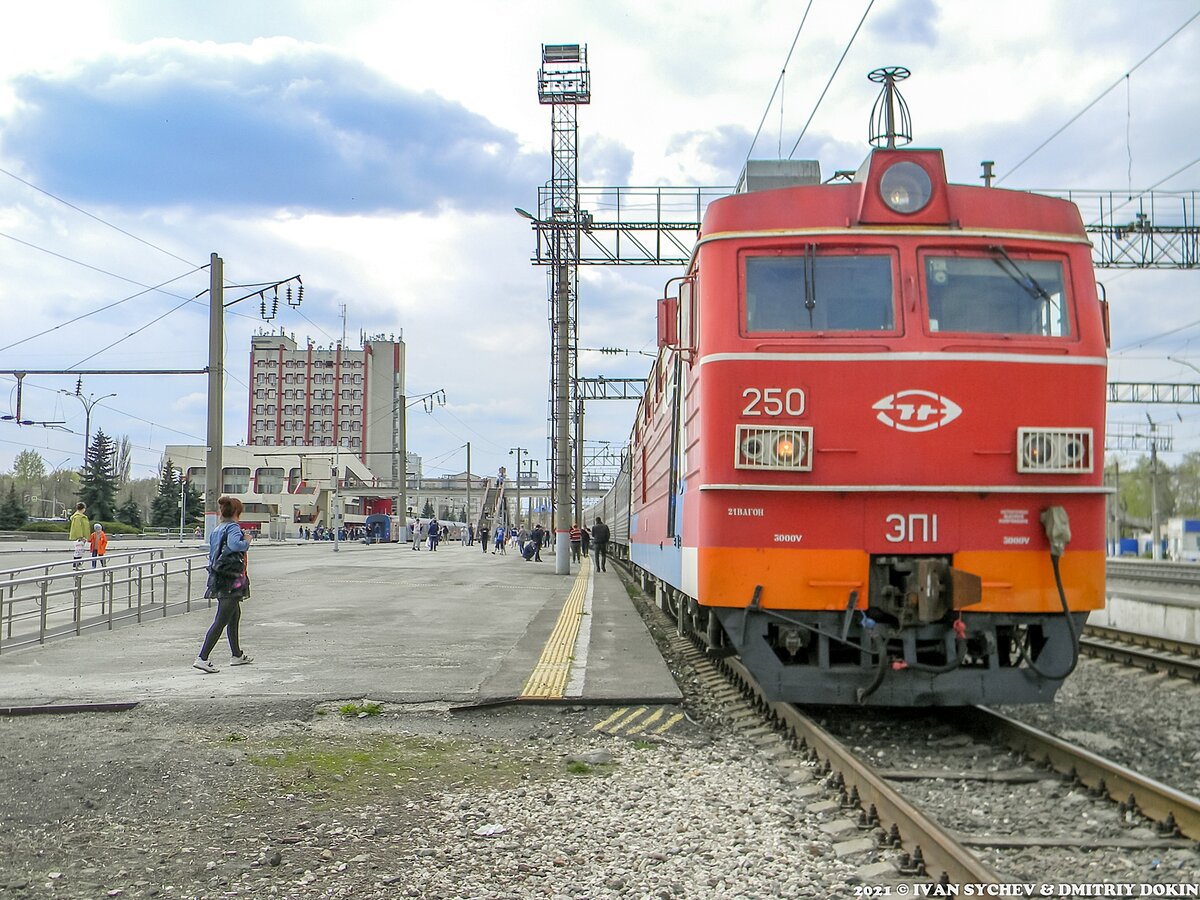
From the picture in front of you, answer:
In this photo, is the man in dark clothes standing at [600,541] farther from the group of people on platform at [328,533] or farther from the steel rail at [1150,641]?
the group of people on platform at [328,533]

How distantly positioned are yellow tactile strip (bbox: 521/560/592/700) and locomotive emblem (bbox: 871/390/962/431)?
3.08 m

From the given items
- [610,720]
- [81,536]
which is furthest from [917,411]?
[81,536]

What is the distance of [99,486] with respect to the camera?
2432 inches

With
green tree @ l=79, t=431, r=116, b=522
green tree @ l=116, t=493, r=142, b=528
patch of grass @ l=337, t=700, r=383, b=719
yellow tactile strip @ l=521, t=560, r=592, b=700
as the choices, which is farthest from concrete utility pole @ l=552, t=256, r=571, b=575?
green tree @ l=116, t=493, r=142, b=528

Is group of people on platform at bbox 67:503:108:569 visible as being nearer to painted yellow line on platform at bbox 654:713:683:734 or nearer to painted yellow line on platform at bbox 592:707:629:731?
painted yellow line on platform at bbox 592:707:629:731

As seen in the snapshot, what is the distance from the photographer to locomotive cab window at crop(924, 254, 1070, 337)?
667 cm

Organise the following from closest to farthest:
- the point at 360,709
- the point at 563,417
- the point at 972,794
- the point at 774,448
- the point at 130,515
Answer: the point at 972,794
the point at 774,448
the point at 360,709
the point at 563,417
the point at 130,515

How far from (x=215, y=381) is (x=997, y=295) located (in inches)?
605

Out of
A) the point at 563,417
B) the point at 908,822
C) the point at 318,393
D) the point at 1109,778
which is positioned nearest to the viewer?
the point at 908,822

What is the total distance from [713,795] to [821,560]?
164 cm

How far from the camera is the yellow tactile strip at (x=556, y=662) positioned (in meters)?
7.91

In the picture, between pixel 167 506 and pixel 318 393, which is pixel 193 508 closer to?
pixel 167 506

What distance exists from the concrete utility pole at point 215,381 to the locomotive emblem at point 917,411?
14233mm

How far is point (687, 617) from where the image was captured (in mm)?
9664
